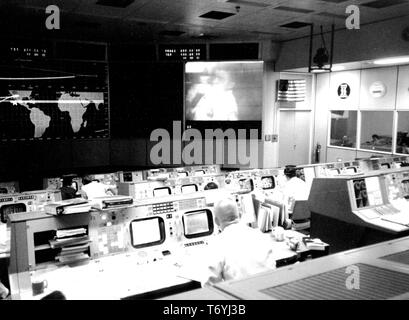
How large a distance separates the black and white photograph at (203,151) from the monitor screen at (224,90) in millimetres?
34

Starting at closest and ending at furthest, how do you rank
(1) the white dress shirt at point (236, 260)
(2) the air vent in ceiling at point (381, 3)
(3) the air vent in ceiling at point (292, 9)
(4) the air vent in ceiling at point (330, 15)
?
(1) the white dress shirt at point (236, 260) < (2) the air vent in ceiling at point (381, 3) < (3) the air vent in ceiling at point (292, 9) < (4) the air vent in ceiling at point (330, 15)

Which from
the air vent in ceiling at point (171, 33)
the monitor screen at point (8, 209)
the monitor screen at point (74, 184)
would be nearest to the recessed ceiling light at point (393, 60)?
the air vent in ceiling at point (171, 33)

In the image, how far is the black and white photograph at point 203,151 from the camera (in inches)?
97.0

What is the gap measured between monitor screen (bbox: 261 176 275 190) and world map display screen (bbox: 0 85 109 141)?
190 inches

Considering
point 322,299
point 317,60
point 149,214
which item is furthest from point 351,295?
point 317,60

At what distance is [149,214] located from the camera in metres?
3.21

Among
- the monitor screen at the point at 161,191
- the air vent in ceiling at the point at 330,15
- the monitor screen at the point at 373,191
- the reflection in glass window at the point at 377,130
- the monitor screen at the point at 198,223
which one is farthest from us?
the reflection in glass window at the point at 377,130

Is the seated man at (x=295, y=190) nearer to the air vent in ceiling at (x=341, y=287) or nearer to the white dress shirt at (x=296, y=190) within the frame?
the white dress shirt at (x=296, y=190)

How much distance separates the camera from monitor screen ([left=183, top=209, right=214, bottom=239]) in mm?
3430

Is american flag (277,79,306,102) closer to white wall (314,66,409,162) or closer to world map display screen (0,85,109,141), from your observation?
white wall (314,66,409,162)

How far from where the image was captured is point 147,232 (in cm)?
326

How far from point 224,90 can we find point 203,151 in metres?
1.54

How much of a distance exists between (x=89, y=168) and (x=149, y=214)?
6.41 metres
